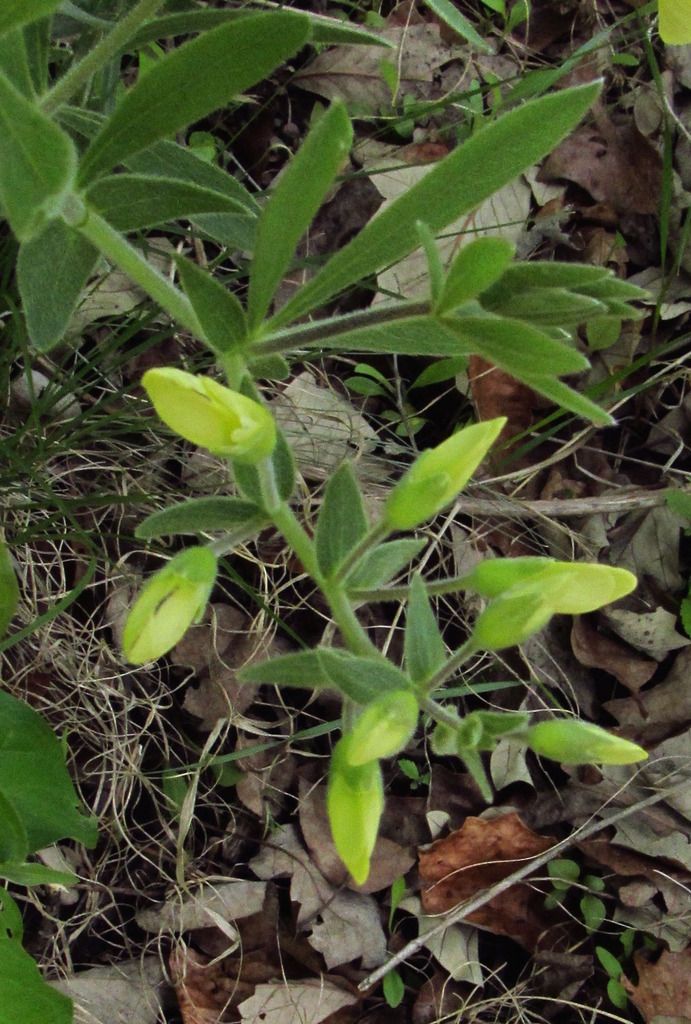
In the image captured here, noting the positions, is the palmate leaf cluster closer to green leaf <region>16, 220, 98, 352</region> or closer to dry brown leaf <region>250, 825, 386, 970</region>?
green leaf <region>16, 220, 98, 352</region>

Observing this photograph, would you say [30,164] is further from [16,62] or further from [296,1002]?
[296,1002]

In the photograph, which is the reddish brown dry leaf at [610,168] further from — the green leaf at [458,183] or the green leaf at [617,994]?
the green leaf at [617,994]

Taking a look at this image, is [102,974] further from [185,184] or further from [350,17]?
[350,17]

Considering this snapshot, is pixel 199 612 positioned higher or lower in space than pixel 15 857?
higher

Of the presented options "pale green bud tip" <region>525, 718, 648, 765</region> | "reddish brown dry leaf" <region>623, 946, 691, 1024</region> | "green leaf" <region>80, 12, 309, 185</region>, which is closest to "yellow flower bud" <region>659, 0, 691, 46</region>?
"green leaf" <region>80, 12, 309, 185</region>

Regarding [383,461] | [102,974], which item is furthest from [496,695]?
[102,974]

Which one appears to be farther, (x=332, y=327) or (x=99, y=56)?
(x=99, y=56)

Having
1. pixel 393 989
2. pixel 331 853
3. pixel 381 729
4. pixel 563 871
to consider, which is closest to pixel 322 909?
pixel 331 853

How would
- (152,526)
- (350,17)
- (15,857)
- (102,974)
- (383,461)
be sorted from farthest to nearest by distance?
(350,17), (383,461), (102,974), (15,857), (152,526)
